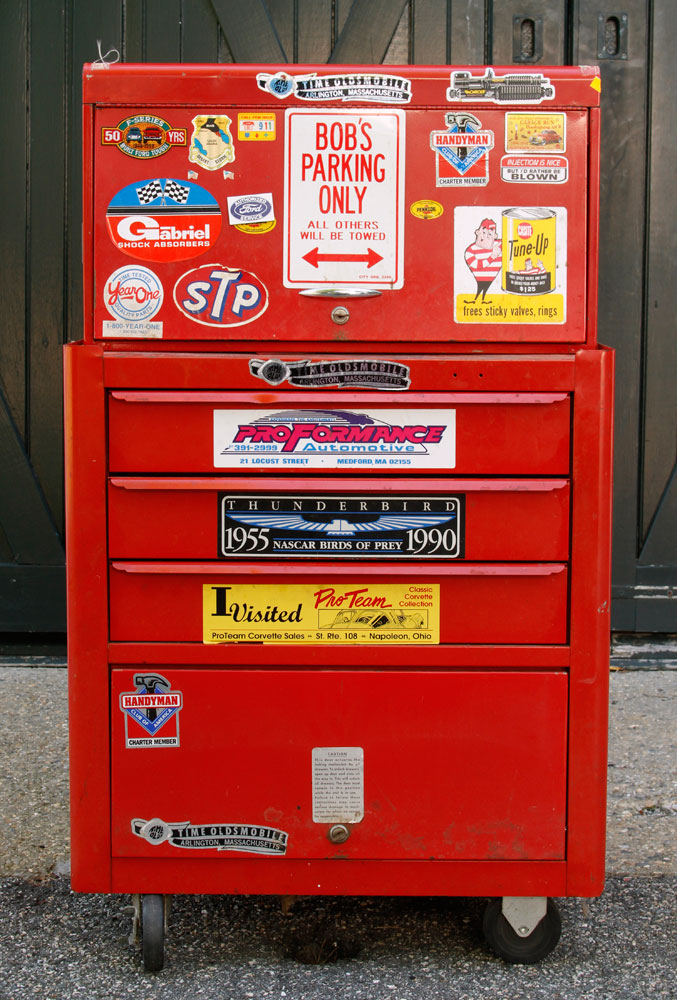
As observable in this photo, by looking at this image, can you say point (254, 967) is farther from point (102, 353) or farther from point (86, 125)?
point (86, 125)

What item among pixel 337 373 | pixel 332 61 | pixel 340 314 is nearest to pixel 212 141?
pixel 340 314

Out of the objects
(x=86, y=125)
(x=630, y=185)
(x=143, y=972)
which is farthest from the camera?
(x=630, y=185)

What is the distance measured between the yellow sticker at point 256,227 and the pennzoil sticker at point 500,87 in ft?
1.59

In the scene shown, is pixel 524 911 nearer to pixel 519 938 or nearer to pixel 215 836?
pixel 519 938

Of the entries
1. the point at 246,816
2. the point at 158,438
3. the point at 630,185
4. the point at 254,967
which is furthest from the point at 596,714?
the point at 630,185

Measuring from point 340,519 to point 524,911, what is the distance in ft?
3.52

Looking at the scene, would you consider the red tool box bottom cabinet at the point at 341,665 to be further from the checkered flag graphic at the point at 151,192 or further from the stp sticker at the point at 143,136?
the stp sticker at the point at 143,136

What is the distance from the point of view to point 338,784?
7.97ft

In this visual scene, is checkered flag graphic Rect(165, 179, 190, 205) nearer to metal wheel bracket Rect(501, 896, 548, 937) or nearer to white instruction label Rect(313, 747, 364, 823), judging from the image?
white instruction label Rect(313, 747, 364, 823)

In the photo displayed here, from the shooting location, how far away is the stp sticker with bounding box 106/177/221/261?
2311 millimetres

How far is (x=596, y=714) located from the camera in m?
2.40

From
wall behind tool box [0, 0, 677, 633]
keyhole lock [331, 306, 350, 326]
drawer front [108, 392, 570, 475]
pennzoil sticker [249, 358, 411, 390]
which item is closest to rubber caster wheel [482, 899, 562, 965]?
drawer front [108, 392, 570, 475]

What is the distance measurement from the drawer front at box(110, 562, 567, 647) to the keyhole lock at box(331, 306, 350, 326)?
56cm

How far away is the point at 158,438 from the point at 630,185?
3.10m
